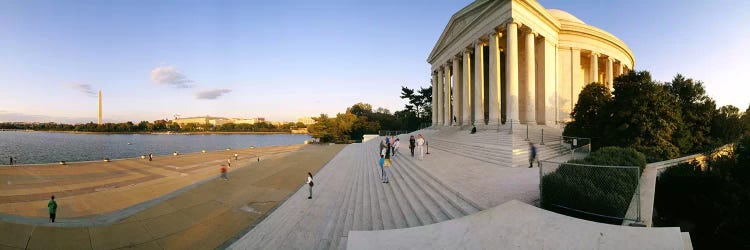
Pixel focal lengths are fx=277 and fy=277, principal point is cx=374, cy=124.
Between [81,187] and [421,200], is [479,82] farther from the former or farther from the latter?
[81,187]

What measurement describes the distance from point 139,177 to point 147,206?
1544 cm

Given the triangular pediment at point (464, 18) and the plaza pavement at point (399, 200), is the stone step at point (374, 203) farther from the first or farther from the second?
the triangular pediment at point (464, 18)

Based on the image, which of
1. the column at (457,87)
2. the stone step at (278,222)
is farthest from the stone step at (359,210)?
the column at (457,87)

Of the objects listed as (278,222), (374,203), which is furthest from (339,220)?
(278,222)

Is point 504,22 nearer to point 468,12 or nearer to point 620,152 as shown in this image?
point 468,12

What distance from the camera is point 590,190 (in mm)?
6691

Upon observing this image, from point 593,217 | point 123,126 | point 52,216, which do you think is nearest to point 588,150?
point 593,217

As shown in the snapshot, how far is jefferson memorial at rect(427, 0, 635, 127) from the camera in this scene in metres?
25.2

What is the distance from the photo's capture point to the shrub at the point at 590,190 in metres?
6.38

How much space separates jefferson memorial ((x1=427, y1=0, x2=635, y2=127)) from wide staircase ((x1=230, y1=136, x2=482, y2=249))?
52.3ft

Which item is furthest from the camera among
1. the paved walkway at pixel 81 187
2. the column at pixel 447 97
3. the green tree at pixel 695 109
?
the column at pixel 447 97

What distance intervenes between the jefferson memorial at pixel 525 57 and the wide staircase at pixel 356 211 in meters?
16.0

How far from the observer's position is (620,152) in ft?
31.4

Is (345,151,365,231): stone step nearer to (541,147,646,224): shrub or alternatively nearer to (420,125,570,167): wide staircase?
(541,147,646,224): shrub
